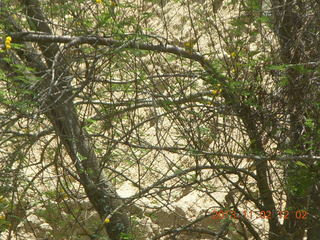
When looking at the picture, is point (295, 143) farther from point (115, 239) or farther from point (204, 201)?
point (204, 201)

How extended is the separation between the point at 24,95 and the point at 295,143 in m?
2.00

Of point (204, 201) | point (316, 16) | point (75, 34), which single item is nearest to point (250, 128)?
point (316, 16)

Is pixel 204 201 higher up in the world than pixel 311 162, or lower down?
higher up

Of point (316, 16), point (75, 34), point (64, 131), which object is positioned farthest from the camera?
point (64, 131)

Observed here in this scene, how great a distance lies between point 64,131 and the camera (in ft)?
16.7

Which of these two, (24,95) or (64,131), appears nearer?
(24,95)

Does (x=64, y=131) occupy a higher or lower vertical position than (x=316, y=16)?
lower

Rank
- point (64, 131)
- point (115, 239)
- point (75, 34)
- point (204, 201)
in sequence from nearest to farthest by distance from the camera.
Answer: point (75, 34) < point (64, 131) < point (115, 239) < point (204, 201)

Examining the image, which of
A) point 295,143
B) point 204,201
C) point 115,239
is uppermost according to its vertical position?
point 204,201

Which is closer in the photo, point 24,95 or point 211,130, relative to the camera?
point 24,95

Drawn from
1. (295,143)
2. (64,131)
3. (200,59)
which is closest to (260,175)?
(295,143)

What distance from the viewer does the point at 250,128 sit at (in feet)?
14.8

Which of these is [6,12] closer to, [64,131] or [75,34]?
[75,34]

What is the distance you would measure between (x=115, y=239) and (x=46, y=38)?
2250 millimetres
